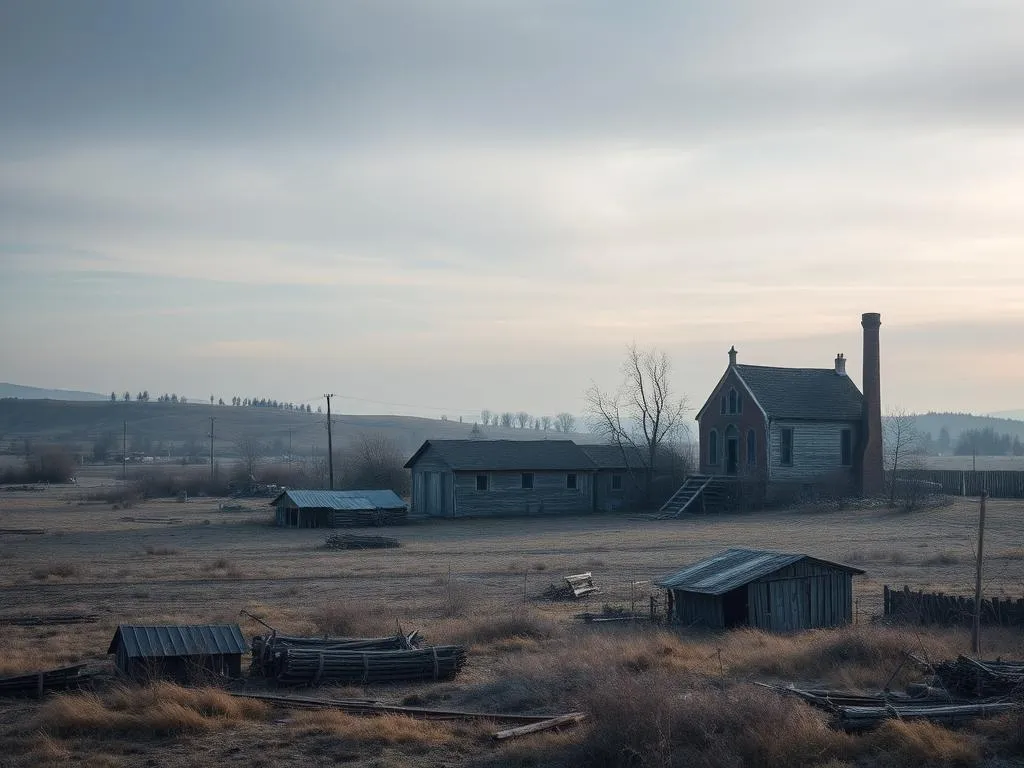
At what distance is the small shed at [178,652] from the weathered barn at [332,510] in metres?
35.0

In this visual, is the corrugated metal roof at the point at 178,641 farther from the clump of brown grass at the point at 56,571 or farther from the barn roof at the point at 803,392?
the barn roof at the point at 803,392

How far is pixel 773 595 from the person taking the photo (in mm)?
20828

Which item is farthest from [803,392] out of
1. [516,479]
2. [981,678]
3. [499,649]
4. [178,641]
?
[178,641]

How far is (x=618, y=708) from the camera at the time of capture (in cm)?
1151

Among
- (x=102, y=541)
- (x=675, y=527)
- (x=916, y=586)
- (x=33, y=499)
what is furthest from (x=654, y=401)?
(x=33, y=499)

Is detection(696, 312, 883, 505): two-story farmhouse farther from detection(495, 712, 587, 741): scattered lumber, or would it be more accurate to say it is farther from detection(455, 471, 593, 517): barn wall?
detection(495, 712, 587, 741): scattered lumber

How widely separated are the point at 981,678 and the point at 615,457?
48074 millimetres

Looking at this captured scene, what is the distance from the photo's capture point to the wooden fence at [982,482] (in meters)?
56.7

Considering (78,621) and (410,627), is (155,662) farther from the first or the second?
A: (78,621)

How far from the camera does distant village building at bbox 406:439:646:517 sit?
5494 centimetres

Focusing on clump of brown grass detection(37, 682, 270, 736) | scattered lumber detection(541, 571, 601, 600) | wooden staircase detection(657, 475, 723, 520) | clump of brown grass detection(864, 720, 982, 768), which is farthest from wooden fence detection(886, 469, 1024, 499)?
clump of brown grass detection(37, 682, 270, 736)

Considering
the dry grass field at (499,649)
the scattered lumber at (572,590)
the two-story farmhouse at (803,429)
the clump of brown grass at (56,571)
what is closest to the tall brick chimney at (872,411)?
the two-story farmhouse at (803,429)

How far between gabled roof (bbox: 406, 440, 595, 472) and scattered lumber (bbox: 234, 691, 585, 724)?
128 ft

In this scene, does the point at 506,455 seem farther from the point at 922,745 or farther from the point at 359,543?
the point at 922,745
